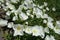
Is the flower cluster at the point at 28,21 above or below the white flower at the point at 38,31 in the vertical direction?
above

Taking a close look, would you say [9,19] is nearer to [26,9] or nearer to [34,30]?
[26,9]

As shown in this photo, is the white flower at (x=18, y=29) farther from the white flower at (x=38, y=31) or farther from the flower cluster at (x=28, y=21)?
the white flower at (x=38, y=31)


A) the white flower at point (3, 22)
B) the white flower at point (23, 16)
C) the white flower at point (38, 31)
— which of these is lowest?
the white flower at point (38, 31)

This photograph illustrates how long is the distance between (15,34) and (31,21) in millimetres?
358

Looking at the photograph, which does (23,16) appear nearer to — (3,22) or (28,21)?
(28,21)

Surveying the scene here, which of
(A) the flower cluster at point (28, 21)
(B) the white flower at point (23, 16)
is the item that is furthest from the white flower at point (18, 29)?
(B) the white flower at point (23, 16)

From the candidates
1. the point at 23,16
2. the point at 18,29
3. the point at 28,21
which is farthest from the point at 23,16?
the point at 18,29

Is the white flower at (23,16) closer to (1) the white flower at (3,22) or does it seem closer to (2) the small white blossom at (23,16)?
(2) the small white blossom at (23,16)

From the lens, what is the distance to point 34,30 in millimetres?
3037

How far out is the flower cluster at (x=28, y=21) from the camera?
3043 mm

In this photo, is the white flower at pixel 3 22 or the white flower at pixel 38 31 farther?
the white flower at pixel 3 22

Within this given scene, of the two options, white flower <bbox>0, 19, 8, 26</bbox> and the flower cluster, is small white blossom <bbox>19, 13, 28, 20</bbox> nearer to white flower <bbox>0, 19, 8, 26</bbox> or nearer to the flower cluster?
the flower cluster

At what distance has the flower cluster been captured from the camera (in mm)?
3043

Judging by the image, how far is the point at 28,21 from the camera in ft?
10.5
